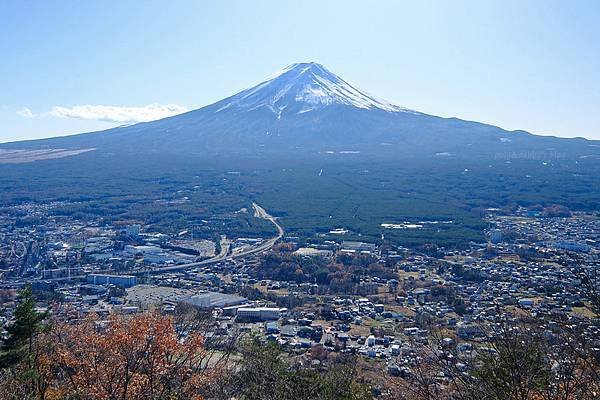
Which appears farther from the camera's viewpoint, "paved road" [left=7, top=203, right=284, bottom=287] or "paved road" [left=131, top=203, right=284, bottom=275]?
"paved road" [left=131, top=203, right=284, bottom=275]

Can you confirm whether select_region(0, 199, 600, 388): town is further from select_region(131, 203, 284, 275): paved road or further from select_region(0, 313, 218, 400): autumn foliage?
select_region(0, 313, 218, 400): autumn foliage

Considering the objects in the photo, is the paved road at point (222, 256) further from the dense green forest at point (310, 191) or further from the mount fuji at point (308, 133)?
the mount fuji at point (308, 133)

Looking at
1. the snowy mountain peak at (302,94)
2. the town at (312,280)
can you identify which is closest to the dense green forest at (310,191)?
the town at (312,280)

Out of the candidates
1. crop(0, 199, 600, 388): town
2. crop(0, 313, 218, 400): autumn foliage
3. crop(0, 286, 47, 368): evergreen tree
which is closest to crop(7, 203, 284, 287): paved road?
crop(0, 199, 600, 388): town

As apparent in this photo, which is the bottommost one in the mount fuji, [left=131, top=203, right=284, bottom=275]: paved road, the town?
[left=131, top=203, right=284, bottom=275]: paved road

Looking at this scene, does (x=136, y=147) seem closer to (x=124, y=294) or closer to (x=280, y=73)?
(x=280, y=73)

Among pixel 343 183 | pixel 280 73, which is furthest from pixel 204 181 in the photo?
pixel 280 73
